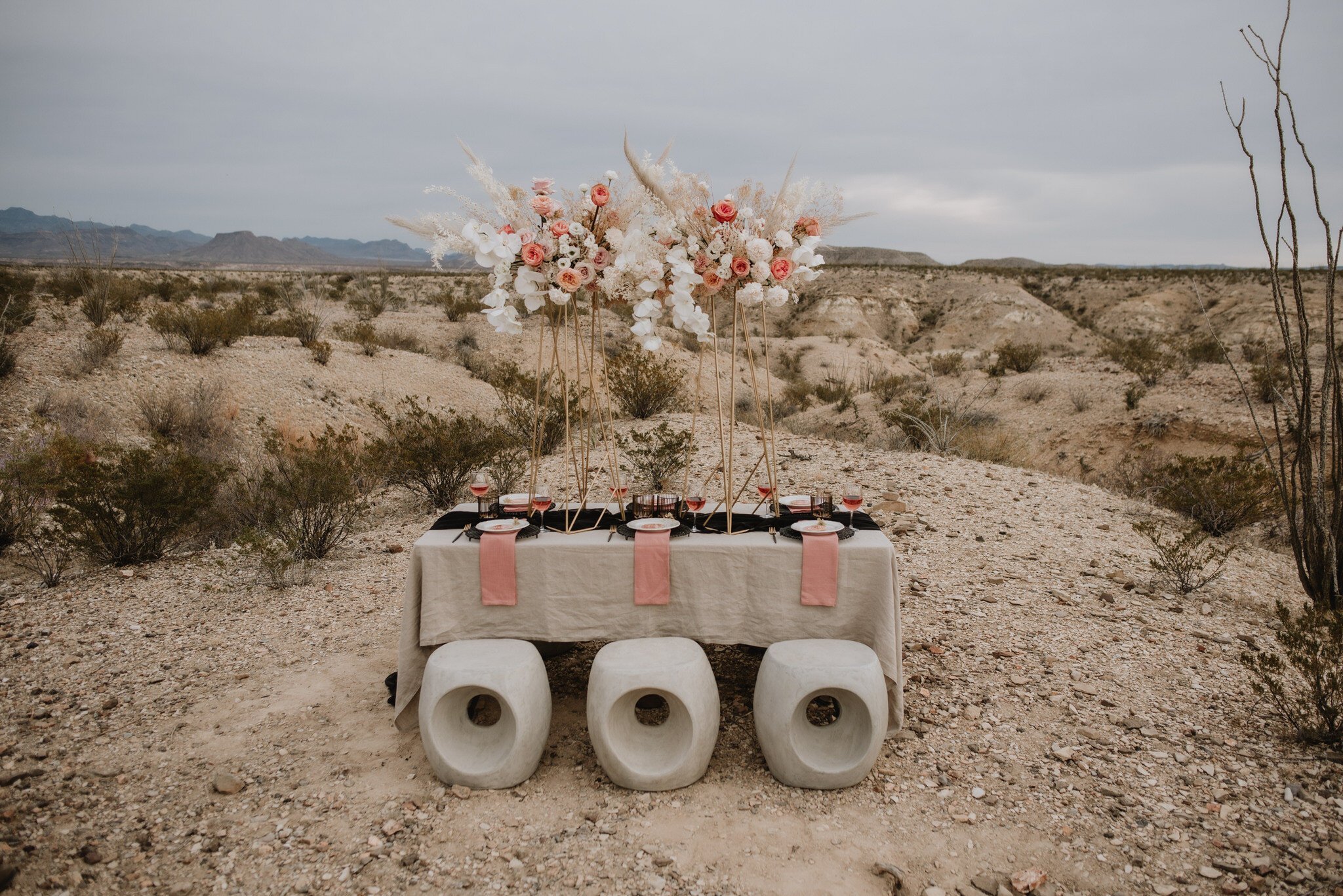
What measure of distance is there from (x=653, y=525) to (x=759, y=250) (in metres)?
1.26

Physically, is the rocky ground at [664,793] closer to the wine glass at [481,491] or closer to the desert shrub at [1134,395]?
the wine glass at [481,491]

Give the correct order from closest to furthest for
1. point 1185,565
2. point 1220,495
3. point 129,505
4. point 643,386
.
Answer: point 1185,565 < point 129,505 < point 1220,495 < point 643,386

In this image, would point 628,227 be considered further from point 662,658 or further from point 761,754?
point 761,754

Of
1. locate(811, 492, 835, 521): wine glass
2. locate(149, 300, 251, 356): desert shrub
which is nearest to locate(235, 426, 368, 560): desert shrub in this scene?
locate(811, 492, 835, 521): wine glass

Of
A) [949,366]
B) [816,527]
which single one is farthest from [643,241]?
[949,366]

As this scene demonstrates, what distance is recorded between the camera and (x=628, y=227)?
10.6 feet

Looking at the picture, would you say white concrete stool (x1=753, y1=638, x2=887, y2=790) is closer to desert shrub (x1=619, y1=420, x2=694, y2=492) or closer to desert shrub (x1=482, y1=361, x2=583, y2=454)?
desert shrub (x1=619, y1=420, x2=694, y2=492)

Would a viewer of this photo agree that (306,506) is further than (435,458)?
No

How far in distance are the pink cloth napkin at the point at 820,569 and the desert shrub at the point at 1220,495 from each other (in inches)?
193

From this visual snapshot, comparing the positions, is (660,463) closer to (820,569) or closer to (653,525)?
(653,525)

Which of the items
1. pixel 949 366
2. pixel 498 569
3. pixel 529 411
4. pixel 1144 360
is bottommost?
pixel 498 569

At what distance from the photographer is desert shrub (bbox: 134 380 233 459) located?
8.17m

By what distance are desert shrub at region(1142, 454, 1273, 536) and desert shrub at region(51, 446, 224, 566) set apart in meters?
8.22

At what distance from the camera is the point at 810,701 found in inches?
114
